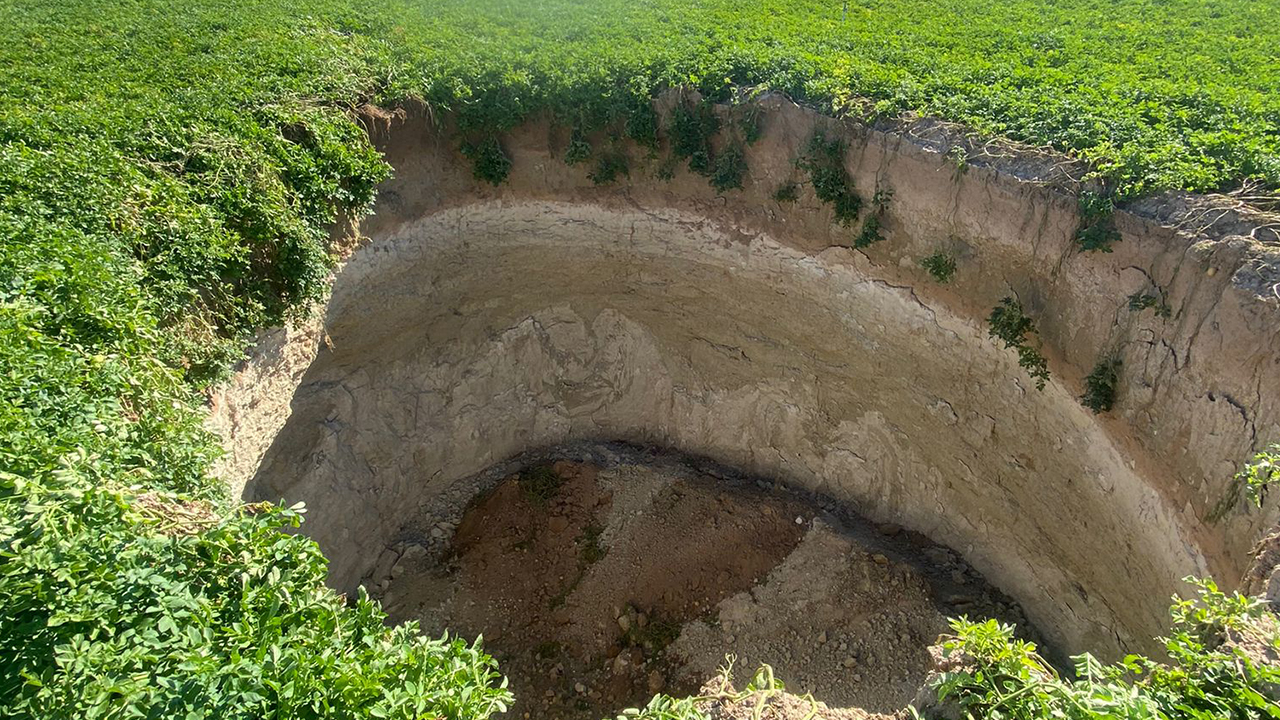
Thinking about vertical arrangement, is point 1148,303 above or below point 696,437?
above

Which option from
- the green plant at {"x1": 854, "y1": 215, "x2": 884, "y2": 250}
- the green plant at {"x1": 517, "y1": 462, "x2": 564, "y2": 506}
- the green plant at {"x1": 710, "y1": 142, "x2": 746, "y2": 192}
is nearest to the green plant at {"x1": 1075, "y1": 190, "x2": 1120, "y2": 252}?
the green plant at {"x1": 854, "y1": 215, "x2": 884, "y2": 250}

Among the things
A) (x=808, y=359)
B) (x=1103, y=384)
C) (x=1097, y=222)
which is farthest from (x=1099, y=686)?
(x=808, y=359)

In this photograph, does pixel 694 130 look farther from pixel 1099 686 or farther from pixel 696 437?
pixel 1099 686

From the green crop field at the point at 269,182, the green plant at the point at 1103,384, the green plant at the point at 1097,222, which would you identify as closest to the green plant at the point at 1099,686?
the green crop field at the point at 269,182

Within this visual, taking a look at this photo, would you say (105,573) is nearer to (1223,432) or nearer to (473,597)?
(473,597)

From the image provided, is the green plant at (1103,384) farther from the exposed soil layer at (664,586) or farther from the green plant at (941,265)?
the exposed soil layer at (664,586)

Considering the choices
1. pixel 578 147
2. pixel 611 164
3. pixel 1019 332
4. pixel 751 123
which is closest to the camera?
pixel 1019 332
